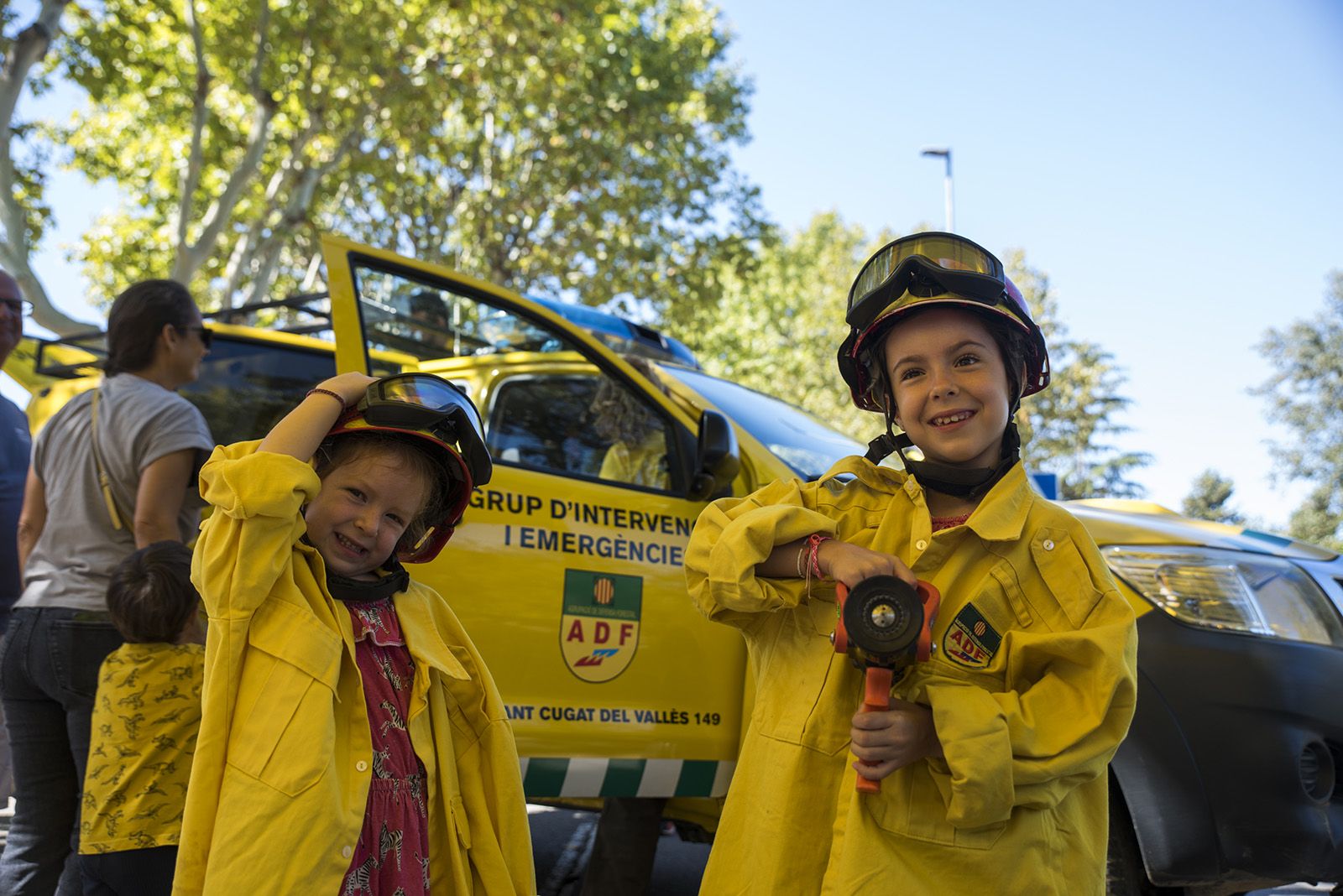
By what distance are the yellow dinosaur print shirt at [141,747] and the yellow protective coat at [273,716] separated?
2.88ft

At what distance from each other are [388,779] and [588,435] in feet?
6.76

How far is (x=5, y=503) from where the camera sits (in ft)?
11.3

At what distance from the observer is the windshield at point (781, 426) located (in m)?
3.84

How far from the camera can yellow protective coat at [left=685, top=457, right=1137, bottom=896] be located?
4.89 feet

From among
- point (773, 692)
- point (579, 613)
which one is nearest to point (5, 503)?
point (579, 613)

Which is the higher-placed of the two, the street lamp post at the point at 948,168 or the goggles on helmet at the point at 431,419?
the street lamp post at the point at 948,168

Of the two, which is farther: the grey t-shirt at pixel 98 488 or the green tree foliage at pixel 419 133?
the green tree foliage at pixel 419 133

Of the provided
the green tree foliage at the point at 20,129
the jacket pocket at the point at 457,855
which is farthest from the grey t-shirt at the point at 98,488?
the green tree foliage at the point at 20,129

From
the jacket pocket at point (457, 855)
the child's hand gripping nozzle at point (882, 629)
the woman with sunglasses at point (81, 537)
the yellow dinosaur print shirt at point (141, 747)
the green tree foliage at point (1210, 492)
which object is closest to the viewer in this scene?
the child's hand gripping nozzle at point (882, 629)

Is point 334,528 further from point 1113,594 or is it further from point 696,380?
point 696,380

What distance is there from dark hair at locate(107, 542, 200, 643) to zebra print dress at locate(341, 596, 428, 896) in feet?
2.79

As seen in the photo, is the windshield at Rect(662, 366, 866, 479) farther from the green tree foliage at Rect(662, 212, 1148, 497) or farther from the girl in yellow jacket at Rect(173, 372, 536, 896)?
the green tree foliage at Rect(662, 212, 1148, 497)

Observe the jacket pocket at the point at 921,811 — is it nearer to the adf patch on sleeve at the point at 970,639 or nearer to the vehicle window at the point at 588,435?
the adf patch on sleeve at the point at 970,639

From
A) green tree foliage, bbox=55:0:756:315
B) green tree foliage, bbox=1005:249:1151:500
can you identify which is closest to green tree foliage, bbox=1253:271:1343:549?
green tree foliage, bbox=1005:249:1151:500
